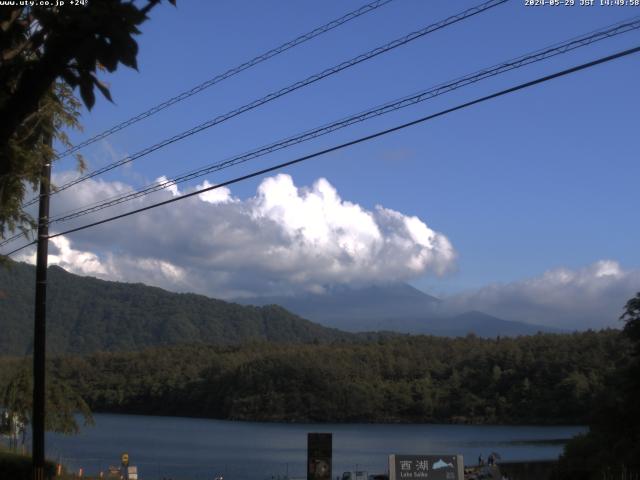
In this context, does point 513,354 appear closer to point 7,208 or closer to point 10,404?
point 10,404

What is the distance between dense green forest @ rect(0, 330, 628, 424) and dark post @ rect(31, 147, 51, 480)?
7685 centimetres

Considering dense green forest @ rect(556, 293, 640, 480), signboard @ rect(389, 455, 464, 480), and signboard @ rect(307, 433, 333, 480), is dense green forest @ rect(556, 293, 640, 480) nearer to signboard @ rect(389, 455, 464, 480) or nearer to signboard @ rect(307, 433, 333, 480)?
signboard @ rect(389, 455, 464, 480)

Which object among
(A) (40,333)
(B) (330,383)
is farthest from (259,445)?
(A) (40,333)

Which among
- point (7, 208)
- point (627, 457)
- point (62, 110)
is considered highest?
point (62, 110)

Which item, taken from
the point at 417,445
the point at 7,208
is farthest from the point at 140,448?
the point at 7,208

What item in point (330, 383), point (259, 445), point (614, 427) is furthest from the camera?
point (330, 383)

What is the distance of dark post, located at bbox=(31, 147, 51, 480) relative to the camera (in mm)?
17609

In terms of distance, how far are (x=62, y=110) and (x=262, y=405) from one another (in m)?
91.8

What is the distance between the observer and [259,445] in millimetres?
75500

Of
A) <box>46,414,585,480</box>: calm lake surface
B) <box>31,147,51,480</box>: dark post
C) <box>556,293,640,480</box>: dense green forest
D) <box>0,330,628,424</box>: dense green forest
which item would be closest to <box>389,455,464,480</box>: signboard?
<box>31,147,51,480</box>: dark post

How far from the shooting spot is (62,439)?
80875 millimetres

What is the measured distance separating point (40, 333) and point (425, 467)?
846cm

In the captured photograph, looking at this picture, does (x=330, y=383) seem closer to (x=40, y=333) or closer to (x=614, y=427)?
(x=614, y=427)

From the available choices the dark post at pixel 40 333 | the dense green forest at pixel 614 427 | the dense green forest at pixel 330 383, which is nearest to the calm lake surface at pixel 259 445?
the dense green forest at pixel 330 383
